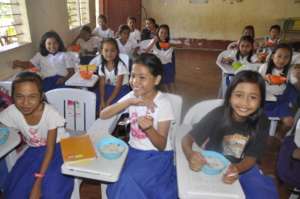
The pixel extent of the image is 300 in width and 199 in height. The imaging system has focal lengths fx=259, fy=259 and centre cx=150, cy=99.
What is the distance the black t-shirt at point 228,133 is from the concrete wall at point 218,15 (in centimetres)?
621

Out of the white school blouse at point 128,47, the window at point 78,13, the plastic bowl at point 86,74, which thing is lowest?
the plastic bowl at point 86,74

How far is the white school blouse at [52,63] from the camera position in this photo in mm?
2887

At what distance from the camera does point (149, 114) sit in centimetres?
145

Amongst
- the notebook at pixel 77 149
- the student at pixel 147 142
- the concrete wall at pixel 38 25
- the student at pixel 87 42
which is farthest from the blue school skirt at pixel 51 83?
the notebook at pixel 77 149

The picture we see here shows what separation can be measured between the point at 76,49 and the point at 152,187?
2.97 metres

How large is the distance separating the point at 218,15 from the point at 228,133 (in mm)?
6279

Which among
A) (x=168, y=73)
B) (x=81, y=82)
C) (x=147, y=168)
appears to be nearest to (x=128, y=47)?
(x=168, y=73)

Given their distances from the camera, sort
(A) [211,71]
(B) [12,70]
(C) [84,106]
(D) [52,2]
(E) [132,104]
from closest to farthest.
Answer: (E) [132,104] → (C) [84,106] → (B) [12,70] → (D) [52,2] → (A) [211,71]

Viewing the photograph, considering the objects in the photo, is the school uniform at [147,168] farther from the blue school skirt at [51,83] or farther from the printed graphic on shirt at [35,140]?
the blue school skirt at [51,83]

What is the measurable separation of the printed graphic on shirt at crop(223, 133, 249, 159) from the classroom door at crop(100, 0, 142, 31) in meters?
5.75

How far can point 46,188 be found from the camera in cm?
129

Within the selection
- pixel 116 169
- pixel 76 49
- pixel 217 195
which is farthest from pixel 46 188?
pixel 76 49

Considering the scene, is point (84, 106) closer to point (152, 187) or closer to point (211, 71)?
point (152, 187)

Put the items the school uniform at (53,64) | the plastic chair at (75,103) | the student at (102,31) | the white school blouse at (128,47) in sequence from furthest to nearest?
1. the student at (102,31)
2. the white school blouse at (128,47)
3. the school uniform at (53,64)
4. the plastic chair at (75,103)
